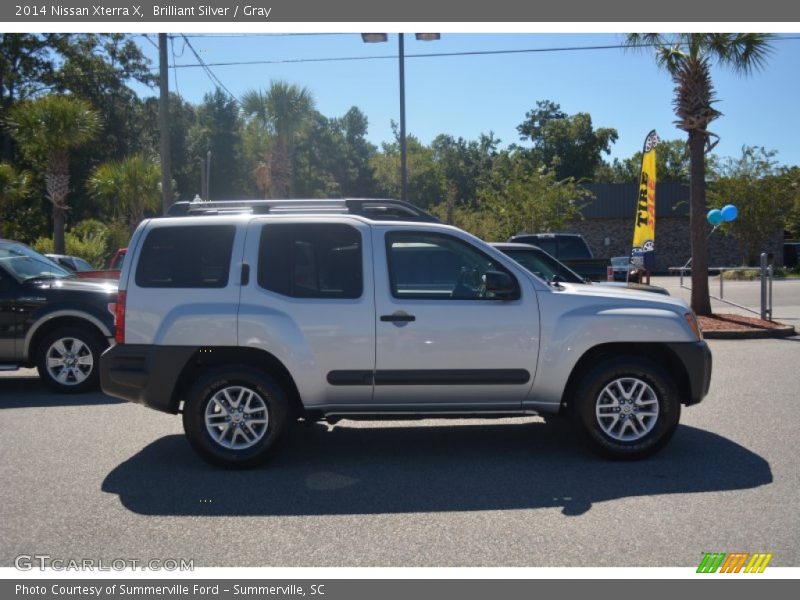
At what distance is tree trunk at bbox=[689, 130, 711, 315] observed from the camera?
15914mm

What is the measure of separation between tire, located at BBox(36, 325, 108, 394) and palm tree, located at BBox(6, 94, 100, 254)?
15065 millimetres

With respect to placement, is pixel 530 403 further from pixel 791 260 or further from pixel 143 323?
pixel 791 260

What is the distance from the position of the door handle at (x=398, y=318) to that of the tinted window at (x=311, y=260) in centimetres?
29

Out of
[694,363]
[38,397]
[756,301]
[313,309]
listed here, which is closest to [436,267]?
[313,309]

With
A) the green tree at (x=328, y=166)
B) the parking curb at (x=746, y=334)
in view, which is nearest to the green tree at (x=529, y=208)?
the parking curb at (x=746, y=334)

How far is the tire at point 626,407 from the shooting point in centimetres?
621

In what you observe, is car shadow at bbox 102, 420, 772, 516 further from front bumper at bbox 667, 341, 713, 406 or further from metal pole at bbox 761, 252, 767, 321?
metal pole at bbox 761, 252, 767, 321

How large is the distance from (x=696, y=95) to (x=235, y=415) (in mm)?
13132

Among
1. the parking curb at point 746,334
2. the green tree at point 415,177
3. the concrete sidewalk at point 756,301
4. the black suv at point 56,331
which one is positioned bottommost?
the parking curb at point 746,334

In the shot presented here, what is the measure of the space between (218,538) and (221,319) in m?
1.90

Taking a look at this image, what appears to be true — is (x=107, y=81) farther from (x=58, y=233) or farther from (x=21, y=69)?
(x=58, y=233)

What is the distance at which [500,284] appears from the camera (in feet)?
20.0

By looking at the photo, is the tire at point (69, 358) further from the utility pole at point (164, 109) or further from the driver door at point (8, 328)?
the utility pole at point (164, 109)

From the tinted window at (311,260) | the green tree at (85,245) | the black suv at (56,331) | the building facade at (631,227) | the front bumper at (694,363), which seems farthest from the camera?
the building facade at (631,227)
